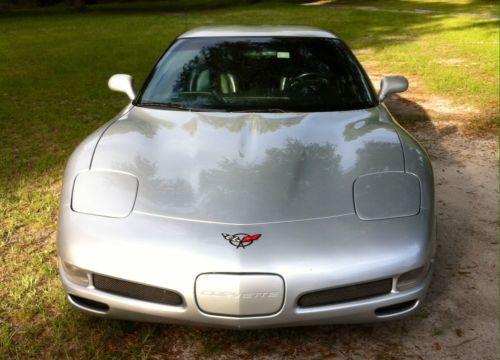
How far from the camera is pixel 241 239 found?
6.02 feet

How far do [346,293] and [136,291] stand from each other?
32.8 inches

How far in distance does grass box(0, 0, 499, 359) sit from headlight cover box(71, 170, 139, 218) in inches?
22.8

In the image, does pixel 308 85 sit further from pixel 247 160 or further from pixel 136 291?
pixel 136 291

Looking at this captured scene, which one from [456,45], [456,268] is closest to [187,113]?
[456,268]

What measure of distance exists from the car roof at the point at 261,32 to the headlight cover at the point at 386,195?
1.62 m

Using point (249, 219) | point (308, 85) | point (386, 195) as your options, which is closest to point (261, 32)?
point (308, 85)

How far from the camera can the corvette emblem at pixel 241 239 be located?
1.82 metres

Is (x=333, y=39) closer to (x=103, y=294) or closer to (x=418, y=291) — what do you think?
(x=418, y=291)

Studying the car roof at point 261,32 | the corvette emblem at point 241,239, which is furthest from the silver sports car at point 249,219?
the car roof at point 261,32

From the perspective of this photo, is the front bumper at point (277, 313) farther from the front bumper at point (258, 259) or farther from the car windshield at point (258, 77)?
the car windshield at point (258, 77)

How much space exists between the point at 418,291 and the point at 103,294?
1.30 m

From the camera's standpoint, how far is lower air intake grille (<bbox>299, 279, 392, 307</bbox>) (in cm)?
184

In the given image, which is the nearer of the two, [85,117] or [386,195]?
[386,195]

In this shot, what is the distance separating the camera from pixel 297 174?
87.4 inches
